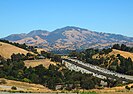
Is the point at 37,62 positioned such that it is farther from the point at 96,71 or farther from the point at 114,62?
the point at 114,62

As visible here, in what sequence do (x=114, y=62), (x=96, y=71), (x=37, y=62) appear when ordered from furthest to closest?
(x=37, y=62) < (x=114, y=62) < (x=96, y=71)

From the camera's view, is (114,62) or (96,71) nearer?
(96,71)

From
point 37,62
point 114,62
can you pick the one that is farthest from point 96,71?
point 37,62

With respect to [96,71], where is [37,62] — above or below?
above

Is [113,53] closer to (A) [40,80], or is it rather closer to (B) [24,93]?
(A) [40,80]

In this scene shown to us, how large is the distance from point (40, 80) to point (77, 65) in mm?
56576

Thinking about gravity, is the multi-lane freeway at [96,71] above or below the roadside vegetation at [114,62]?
below

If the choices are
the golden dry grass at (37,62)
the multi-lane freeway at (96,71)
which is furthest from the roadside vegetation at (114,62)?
the golden dry grass at (37,62)

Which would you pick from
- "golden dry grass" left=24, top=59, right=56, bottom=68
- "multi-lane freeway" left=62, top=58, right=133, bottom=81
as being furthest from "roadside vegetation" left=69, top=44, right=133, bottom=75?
"golden dry grass" left=24, top=59, right=56, bottom=68

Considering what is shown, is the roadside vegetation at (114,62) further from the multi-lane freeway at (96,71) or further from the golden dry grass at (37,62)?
the golden dry grass at (37,62)

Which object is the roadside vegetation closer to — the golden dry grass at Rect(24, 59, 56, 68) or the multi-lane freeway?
the multi-lane freeway

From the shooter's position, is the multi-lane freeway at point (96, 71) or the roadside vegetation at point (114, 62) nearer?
the multi-lane freeway at point (96, 71)

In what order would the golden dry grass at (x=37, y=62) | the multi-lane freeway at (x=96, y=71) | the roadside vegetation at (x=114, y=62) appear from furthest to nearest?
1. the golden dry grass at (x=37, y=62)
2. the roadside vegetation at (x=114, y=62)
3. the multi-lane freeway at (x=96, y=71)

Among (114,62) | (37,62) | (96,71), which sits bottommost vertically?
(96,71)
